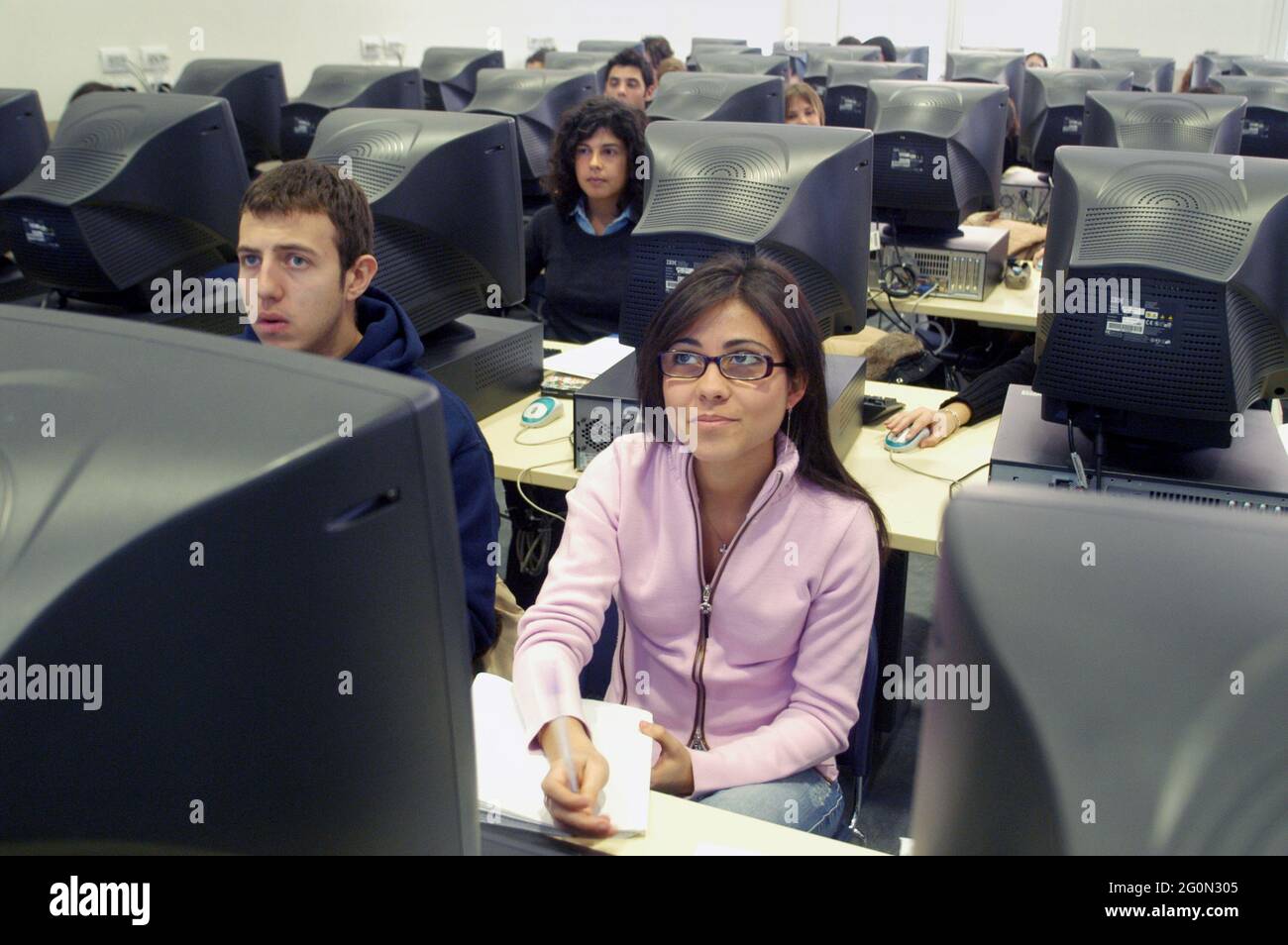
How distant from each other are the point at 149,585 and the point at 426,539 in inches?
4.9

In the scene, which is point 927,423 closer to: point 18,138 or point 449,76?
point 18,138

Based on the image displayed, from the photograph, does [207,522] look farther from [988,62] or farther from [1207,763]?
[988,62]

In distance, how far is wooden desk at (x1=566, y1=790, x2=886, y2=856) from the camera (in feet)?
3.30

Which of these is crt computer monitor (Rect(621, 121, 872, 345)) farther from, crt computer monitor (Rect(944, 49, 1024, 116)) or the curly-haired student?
crt computer monitor (Rect(944, 49, 1024, 116))

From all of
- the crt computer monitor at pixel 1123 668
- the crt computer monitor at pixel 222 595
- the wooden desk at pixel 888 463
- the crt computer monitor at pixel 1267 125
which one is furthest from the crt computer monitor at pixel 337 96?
the crt computer monitor at pixel 1123 668

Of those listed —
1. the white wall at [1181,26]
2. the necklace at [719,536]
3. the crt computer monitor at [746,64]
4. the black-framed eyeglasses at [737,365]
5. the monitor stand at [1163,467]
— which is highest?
the white wall at [1181,26]

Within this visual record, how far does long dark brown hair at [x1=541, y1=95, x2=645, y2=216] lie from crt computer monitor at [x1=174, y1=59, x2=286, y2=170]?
5.63 ft

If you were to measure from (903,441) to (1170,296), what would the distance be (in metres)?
0.59

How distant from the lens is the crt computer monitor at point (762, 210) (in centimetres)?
186

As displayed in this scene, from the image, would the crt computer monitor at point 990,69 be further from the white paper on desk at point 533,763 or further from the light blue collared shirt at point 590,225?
A: the white paper on desk at point 533,763

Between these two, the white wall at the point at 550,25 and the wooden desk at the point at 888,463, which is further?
the white wall at the point at 550,25

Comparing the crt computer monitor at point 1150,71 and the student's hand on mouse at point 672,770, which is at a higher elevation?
the crt computer monitor at point 1150,71

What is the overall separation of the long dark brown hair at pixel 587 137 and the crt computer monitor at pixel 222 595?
2467mm
